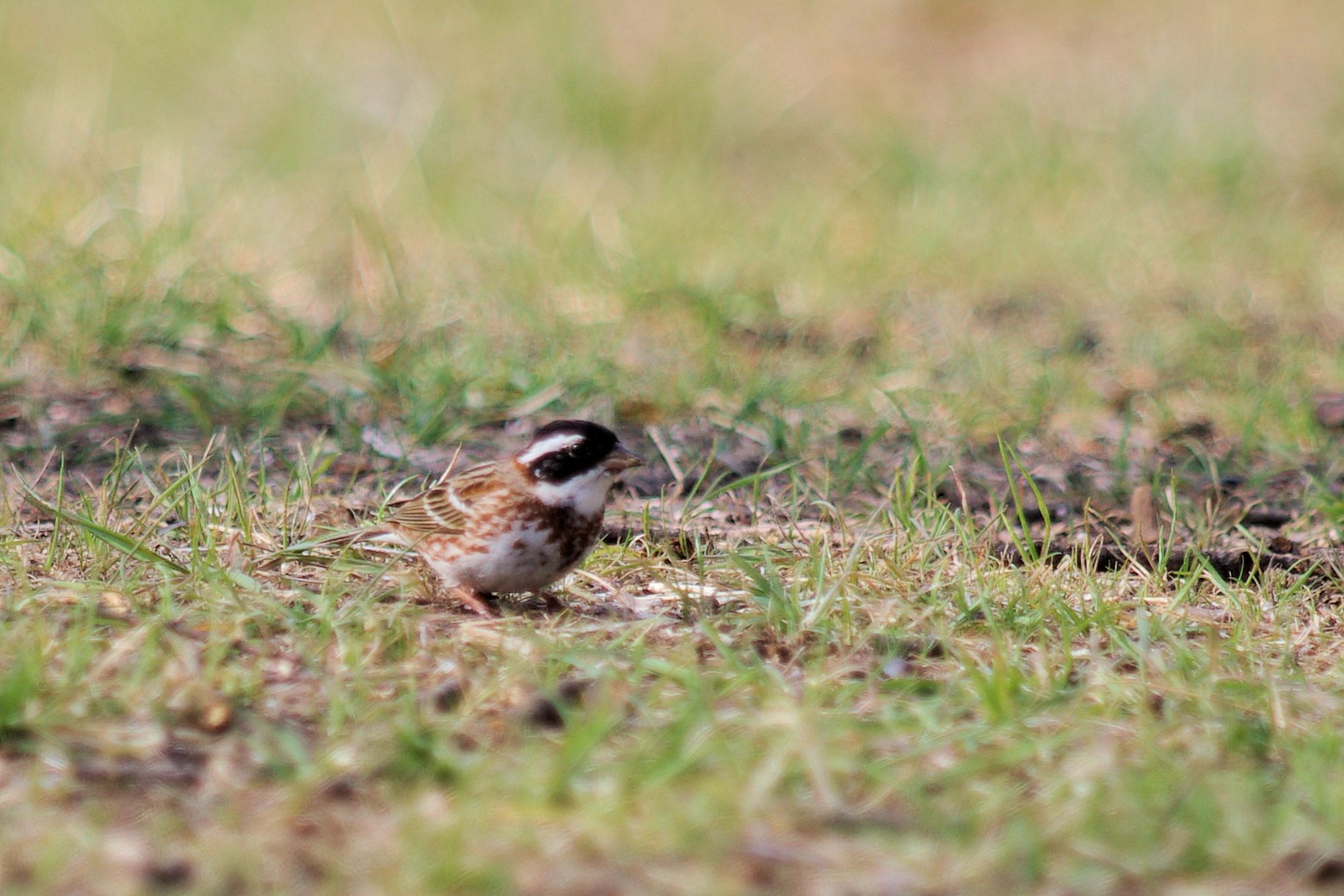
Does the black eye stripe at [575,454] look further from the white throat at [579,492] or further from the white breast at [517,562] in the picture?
the white breast at [517,562]

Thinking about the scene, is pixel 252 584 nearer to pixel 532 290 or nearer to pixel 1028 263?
pixel 532 290

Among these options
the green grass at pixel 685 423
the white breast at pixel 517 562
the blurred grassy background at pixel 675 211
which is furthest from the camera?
the blurred grassy background at pixel 675 211

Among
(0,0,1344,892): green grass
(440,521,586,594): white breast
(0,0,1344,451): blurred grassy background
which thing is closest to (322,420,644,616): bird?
(440,521,586,594): white breast

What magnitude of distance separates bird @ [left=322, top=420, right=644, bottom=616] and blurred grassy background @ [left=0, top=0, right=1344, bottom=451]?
1.35m

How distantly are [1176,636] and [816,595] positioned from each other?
1.00 metres

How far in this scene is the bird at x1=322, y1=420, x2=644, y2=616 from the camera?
4.46 meters

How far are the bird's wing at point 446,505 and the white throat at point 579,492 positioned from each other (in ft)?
0.63

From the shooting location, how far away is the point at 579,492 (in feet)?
15.0

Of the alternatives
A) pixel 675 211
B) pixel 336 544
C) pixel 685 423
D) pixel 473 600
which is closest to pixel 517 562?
pixel 473 600

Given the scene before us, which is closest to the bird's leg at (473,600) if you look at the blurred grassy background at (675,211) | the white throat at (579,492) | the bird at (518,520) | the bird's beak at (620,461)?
the bird at (518,520)

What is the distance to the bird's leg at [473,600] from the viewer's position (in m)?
4.56

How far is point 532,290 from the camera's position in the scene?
7906mm

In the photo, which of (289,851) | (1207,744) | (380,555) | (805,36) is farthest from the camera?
(805,36)

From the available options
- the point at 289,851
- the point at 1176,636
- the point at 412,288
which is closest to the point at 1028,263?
the point at 412,288
